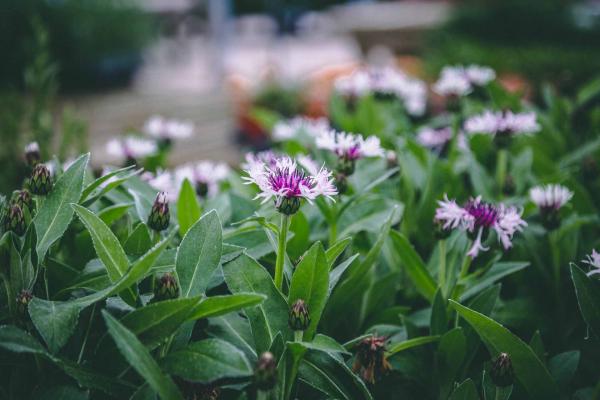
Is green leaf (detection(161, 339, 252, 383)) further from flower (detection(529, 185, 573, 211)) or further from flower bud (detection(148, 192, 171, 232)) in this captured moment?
flower (detection(529, 185, 573, 211))

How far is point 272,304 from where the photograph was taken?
70 cm

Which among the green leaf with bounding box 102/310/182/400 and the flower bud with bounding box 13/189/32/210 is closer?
the green leaf with bounding box 102/310/182/400

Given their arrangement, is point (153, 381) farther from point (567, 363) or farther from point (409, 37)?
point (409, 37)

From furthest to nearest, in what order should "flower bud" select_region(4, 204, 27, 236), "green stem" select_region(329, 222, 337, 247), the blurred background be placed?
the blurred background → "green stem" select_region(329, 222, 337, 247) → "flower bud" select_region(4, 204, 27, 236)

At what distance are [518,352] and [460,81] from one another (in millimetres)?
838

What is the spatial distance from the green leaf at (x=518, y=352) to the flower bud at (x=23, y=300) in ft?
1.58

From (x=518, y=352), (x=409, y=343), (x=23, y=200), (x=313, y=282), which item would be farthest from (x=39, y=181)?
(x=518, y=352)

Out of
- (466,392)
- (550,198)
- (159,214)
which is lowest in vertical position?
(466,392)

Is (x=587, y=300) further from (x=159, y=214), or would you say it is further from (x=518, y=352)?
(x=159, y=214)

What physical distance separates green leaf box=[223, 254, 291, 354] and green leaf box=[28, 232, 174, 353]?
0.12 metres

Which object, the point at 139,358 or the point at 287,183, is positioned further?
the point at 287,183

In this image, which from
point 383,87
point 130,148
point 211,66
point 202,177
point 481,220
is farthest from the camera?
point 211,66

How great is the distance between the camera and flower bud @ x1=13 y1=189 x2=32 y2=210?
28.2 inches

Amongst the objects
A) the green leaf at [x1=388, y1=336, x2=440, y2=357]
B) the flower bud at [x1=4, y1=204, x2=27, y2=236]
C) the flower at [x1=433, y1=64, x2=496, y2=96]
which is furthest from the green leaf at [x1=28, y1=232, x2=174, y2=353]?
the flower at [x1=433, y1=64, x2=496, y2=96]
